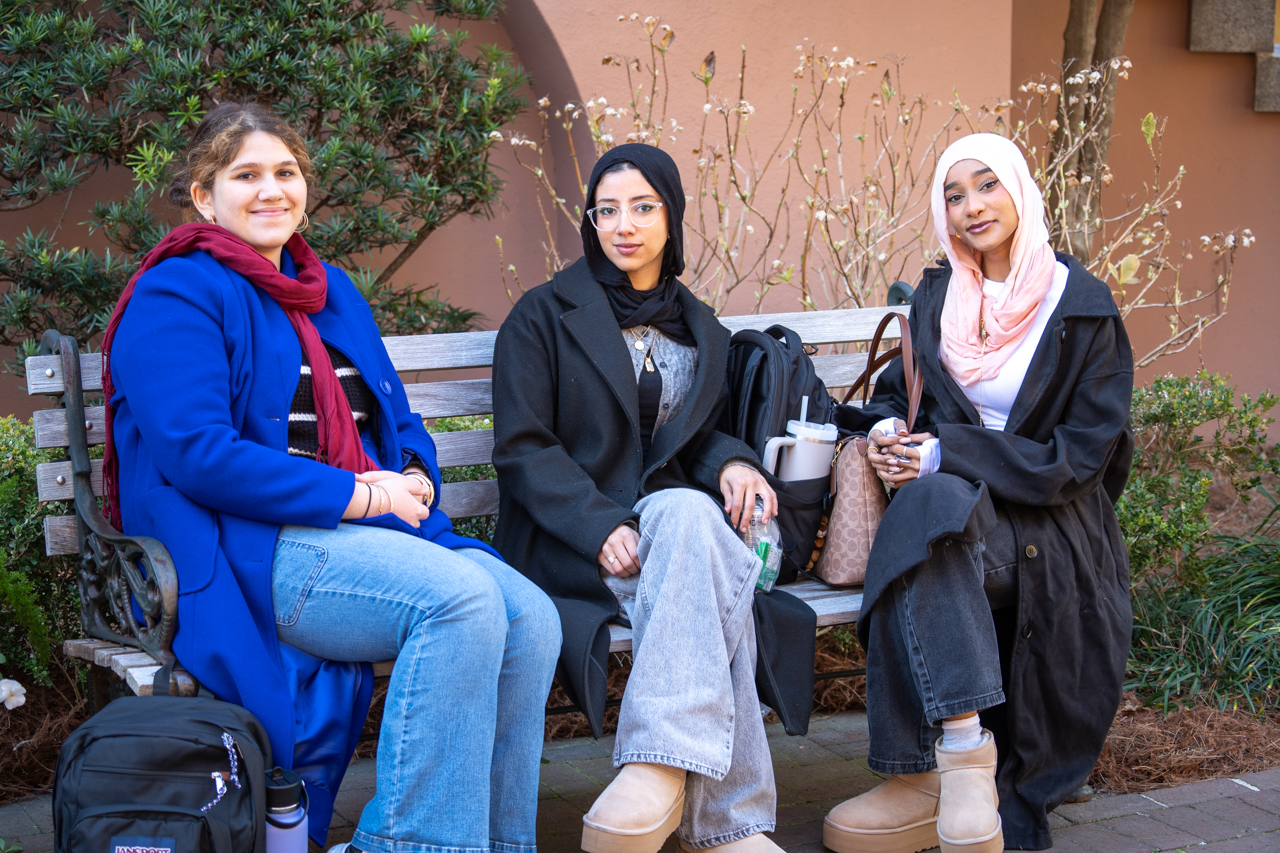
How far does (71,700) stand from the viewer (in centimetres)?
328

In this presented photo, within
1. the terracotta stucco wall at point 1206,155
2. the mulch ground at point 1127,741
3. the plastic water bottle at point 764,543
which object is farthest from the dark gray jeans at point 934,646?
the terracotta stucco wall at point 1206,155

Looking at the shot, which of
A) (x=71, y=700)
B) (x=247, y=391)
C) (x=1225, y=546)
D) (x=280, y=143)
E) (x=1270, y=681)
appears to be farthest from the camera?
(x=1225, y=546)

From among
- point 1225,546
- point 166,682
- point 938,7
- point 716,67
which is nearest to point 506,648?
point 166,682

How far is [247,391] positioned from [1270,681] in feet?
10.6

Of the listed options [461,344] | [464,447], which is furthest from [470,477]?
[461,344]

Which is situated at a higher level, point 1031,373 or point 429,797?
point 1031,373

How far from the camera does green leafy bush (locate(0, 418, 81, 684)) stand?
291 centimetres

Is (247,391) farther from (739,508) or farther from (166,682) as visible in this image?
(739,508)

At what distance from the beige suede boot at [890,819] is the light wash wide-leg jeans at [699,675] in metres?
0.34

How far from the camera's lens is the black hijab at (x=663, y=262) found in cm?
301

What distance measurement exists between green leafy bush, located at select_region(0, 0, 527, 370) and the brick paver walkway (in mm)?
1866

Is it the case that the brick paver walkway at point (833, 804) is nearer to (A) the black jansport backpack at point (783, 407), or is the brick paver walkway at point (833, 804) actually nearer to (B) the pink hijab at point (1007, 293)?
(A) the black jansport backpack at point (783, 407)

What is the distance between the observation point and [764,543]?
9.36 ft

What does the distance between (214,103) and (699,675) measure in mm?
3114
